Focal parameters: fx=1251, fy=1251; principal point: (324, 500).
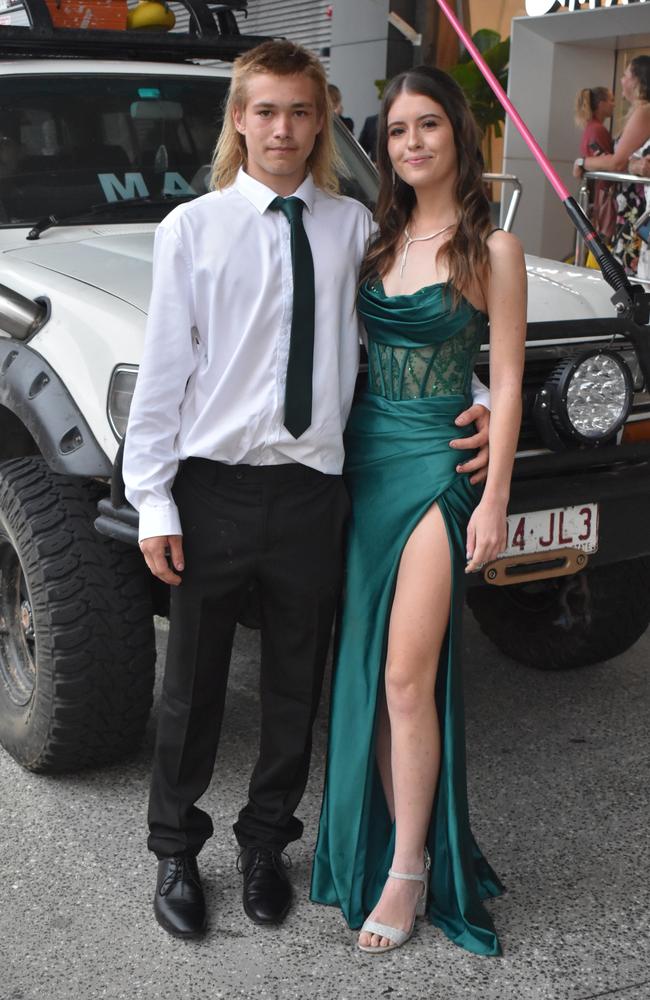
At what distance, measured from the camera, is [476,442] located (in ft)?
8.57

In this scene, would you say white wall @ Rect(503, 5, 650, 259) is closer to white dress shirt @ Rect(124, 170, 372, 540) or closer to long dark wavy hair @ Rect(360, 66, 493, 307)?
long dark wavy hair @ Rect(360, 66, 493, 307)

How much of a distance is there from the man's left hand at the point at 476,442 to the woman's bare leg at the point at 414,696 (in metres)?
0.11

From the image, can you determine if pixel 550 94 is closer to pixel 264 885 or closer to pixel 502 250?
pixel 502 250

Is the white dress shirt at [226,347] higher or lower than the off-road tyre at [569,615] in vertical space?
higher

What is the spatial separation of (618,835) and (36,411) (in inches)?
70.3

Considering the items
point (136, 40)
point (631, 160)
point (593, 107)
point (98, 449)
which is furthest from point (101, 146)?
point (593, 107)

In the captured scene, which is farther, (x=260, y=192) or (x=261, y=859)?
(x=261, y=859)

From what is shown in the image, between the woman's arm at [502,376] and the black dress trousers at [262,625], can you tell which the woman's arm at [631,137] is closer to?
the woman's arm at [502,376]

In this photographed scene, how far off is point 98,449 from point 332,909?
1177 mm

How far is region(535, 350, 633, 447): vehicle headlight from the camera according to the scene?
2967mm

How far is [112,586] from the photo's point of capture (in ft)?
10.2

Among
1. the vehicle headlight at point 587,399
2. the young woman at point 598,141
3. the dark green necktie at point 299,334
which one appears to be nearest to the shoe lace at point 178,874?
the dark green necktie at point 299,334

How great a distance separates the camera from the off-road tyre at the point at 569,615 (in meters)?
3.96

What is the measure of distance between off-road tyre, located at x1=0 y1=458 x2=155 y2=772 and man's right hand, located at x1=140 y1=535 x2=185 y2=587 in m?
0.54
